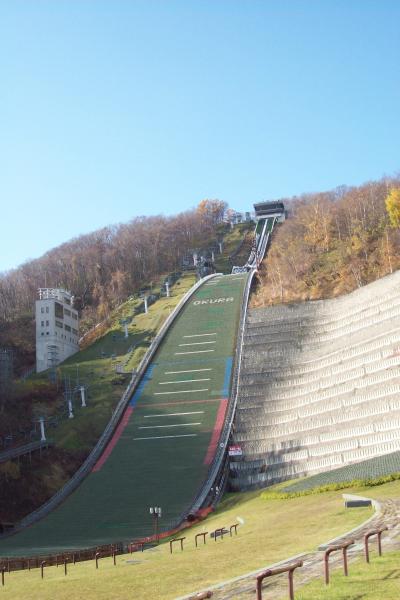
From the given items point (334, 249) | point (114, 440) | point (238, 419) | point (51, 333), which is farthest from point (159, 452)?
point (334, 249)

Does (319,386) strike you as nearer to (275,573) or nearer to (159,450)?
(159,450)

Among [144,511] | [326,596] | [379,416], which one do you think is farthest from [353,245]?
[326,596]

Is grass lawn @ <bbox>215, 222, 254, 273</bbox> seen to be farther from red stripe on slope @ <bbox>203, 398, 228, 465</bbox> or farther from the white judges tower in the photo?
red stripe on slope @ <bbox>203, 398, 228, 465</bbox>

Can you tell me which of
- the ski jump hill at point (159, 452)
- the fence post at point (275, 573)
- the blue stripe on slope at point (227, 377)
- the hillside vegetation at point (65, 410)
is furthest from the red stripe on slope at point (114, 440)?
the fence post at point (275, 573)

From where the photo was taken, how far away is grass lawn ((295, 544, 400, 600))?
35.8 feet

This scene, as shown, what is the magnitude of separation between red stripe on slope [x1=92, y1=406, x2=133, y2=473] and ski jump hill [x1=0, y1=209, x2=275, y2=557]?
73 mm

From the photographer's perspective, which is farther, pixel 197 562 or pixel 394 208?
pixel 394 208

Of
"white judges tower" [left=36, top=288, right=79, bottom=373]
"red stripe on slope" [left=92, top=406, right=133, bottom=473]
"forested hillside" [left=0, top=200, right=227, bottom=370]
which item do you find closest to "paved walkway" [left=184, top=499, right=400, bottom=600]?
"red stripe on slope" [left=92, top=406, right=133, bottom=473]

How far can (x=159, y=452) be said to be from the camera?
47.1 meters

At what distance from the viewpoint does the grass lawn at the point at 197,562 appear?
15664mm

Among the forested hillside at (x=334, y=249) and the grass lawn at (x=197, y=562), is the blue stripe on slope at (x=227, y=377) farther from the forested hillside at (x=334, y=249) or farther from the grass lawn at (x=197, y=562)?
→ the grass lawn at (x=197, y=562)

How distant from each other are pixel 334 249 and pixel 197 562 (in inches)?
2691

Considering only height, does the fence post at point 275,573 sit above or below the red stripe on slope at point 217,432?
below

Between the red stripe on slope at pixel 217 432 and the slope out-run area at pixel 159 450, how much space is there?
0.06 meters
